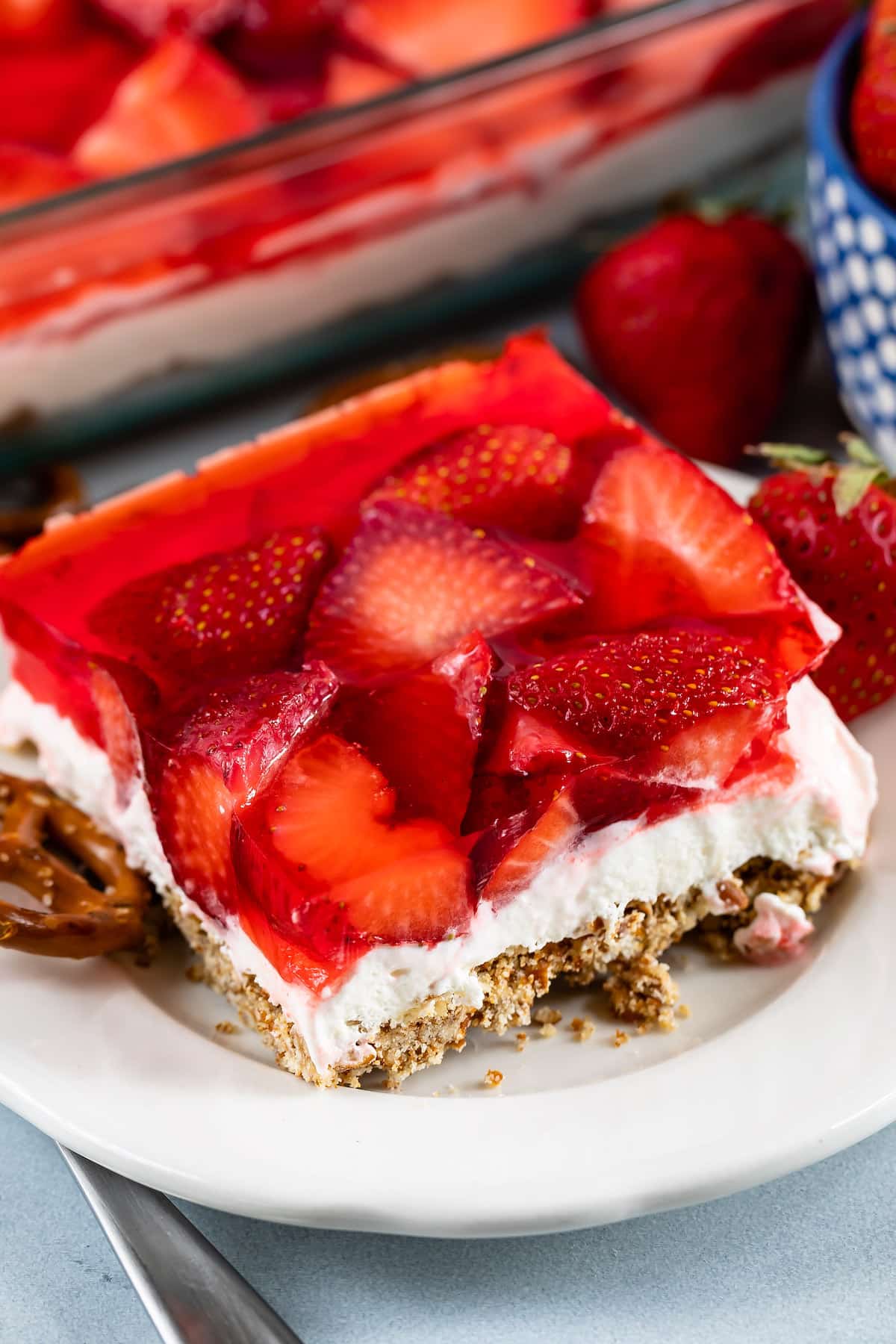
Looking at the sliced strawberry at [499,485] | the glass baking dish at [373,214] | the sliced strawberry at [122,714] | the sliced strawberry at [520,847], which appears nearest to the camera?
the sliced strawberry at [520,847]

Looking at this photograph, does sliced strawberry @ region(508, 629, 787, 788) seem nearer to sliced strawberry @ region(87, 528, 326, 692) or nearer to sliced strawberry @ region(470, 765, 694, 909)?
sliced strawberry @ region(470, 765, 694, 909)

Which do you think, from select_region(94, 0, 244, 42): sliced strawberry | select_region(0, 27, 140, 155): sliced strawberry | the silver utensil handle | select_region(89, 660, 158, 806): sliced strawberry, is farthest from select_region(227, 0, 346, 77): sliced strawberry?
the silver utensil handle

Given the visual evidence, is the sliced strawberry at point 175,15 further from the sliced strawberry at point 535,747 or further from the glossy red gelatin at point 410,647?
the sliced strawberry at point 535,747

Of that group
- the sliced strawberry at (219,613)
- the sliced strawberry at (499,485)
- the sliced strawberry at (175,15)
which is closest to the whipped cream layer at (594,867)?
the sliced strawberry at (219,613)

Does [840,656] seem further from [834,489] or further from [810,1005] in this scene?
[810,1005]

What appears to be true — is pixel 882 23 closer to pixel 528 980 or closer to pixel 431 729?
pixel 431 729

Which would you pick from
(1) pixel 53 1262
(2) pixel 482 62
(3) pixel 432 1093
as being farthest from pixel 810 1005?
(2) pixel 482 62
